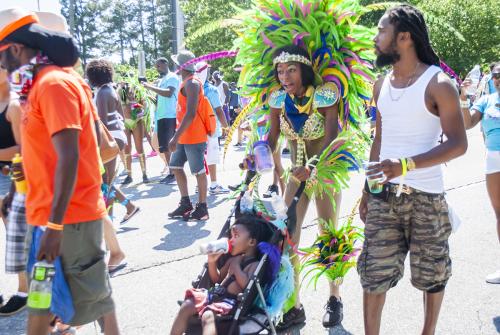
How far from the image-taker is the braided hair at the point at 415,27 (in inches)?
114

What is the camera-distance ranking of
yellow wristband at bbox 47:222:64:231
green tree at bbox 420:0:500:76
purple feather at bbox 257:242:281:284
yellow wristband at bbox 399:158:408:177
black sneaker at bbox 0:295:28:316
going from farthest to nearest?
green tree at bbox 420:0:500:76 → black sneaker at bbox 0:295:28:316 → purple feather at bbox 257:242:281:284 → yellow wristband at bbox 399:158:408:177 → yellow wristband at bbox 47:222:64:231

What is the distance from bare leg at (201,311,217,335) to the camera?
2984mm

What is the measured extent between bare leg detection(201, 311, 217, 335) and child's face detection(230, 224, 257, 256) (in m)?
0.44

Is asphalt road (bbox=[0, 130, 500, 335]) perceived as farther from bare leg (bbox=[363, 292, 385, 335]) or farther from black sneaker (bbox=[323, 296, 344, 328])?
bare leg (bbox=[363, 292, 385, 335])

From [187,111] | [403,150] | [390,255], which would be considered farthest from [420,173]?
[187,111]

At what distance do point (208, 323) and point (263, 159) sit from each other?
3.67 ft

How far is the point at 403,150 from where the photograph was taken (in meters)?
2.99

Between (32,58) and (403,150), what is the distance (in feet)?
6.53

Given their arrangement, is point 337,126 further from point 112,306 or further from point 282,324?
point 112,306

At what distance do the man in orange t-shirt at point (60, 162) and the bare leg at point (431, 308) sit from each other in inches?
71.2

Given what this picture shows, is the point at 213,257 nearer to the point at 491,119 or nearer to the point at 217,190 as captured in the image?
the point at 491,119

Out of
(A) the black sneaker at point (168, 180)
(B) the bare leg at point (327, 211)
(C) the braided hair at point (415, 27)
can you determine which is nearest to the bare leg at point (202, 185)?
(A) the black sneaker at point (168, 180)

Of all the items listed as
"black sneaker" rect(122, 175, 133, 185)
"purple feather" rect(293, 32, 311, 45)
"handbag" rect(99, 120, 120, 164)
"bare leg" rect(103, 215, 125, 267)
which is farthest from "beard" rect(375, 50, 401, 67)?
"black sneaker" rect(122, 175, 133, 185)

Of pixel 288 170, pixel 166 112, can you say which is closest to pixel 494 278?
pixel 288 170
